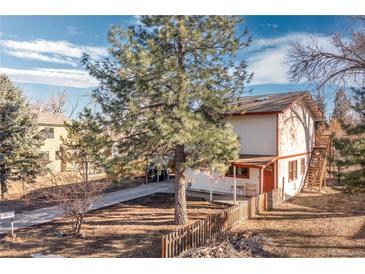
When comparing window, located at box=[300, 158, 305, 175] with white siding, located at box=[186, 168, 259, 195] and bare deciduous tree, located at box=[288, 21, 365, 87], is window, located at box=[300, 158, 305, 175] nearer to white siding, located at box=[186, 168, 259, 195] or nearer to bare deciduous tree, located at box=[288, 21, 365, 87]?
white siding, located at box=[186, 168, 259, 195]

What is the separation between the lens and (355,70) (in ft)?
35.5

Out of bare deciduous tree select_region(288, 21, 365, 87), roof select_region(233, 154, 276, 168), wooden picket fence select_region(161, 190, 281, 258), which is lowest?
wooden picket fence select_region(161, 190, 281, 258)

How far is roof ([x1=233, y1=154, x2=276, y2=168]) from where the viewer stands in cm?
1011

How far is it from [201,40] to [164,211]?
655cm

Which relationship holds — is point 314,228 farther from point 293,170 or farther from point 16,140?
point 16,140

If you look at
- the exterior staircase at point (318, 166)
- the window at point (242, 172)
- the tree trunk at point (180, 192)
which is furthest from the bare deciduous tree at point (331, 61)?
the tree trunk at point (180, 192)

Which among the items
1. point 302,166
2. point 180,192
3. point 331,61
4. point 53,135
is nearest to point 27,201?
point 180,192

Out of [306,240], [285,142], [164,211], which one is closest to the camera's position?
[306,240]

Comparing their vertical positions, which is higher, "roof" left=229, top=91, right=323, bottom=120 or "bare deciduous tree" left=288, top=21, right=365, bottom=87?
"bare deciduous tree" left=288, top=21, right=365, bottom=87

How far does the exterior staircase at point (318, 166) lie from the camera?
1362cm

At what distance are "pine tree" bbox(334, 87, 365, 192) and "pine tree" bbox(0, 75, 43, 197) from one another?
13.8 m


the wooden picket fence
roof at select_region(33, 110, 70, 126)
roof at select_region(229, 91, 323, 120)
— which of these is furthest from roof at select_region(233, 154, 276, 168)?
roof at select_region(33, 110, 70, 126)
